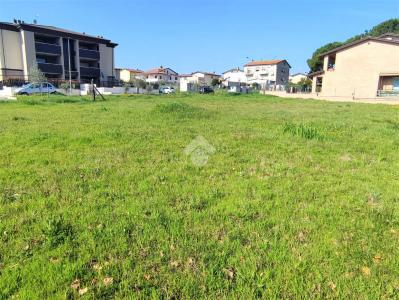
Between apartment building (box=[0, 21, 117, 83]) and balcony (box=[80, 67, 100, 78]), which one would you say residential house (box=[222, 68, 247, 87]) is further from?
balcony (box=[80, 67, 100, 78])

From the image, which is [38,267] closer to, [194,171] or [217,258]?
[217,258]

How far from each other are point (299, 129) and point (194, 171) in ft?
15.5

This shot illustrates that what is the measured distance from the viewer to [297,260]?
280 cm

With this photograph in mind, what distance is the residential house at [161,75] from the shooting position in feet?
291

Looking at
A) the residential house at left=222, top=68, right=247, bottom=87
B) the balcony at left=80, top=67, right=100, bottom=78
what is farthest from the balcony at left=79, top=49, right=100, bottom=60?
the residential house at left=222, top=68, right=247, bottom=87

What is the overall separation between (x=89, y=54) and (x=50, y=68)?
7615 mm

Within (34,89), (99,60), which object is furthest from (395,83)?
(99,60)

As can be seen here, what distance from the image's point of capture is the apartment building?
39375mm

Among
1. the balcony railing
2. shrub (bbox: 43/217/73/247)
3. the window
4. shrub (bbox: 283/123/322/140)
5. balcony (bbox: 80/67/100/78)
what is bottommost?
shrub (bbox: 43/217/73/247)

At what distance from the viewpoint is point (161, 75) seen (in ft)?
297

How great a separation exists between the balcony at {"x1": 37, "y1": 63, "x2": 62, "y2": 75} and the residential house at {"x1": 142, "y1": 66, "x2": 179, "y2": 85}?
42448 millimetres

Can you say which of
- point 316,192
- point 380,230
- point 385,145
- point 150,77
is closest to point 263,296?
point 380,230

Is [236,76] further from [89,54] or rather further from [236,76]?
[89,54]

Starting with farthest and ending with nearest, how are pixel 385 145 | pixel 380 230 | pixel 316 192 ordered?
1. pixel 385 145
2. pixel 316 192
3. pixel 380 230
